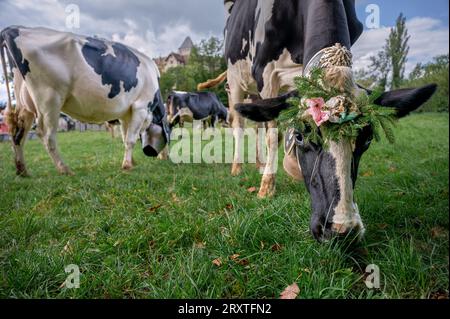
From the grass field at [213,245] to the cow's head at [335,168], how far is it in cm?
14

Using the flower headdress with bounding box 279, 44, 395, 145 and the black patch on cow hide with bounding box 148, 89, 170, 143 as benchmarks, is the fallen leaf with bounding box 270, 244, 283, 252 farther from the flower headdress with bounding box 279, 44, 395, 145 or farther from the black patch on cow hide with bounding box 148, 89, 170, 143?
the black patch on cow hide with bounding box 148, 89, 170, 143

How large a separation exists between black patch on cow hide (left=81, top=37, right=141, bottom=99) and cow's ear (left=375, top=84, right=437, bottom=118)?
4.04 metres

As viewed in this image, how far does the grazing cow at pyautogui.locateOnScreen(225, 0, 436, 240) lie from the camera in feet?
4.75

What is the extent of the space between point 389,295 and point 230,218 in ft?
3.37

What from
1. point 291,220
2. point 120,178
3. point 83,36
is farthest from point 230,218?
point 83,36

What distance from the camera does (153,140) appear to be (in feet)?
19.5

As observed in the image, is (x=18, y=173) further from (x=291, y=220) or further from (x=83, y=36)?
(x=291, y=220)

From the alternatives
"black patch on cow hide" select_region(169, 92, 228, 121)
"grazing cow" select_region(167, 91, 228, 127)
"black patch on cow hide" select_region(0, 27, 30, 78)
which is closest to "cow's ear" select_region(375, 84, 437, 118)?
"black patch on cow hide" select_region(0, 27, 30, 78)

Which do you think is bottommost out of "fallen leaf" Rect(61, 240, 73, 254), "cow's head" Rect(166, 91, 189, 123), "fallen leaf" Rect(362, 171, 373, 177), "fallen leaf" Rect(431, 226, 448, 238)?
"fallen leaf" Rect(61, 240, 73, 254)

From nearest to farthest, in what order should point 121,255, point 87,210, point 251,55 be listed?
point 121,255 → point 87,210 → point 251,55

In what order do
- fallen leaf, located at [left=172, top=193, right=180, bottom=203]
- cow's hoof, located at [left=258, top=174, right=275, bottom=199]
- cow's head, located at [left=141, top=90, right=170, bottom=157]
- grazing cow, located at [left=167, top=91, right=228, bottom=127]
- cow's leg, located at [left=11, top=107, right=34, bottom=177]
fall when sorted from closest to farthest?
fallen leaf, located at [left=172, top=193, right=180, bottom=203]
cow's hoof, located at [left=258, top=174, right=275, bottom=199]
cow's leg, located at [left=11, top=107, right=34, bottom=177]
cow's head, located at [left=141, top=90, right=170, bottom=157]
grazing cow, located at [left=167, top=91, right=228, bottom=127]

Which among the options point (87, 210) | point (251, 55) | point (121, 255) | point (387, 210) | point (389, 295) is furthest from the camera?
point (251, 55)

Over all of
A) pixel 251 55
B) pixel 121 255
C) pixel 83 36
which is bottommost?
pixel 121 255

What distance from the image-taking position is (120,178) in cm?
393
